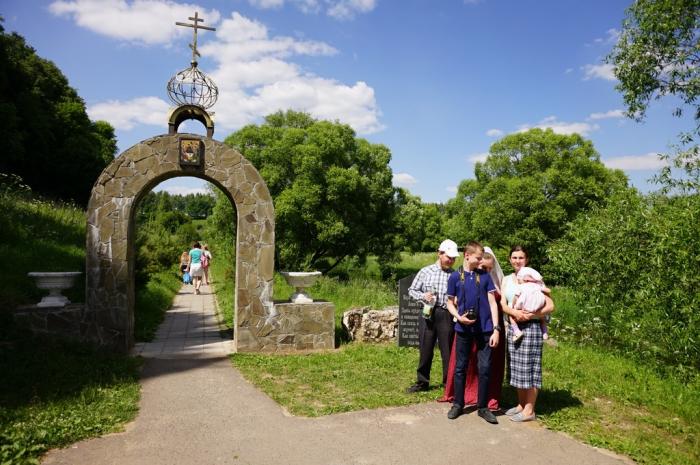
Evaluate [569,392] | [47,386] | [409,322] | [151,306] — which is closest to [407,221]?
[151,306]

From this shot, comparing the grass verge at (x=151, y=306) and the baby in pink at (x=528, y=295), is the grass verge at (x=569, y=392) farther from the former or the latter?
the grass verge at (x=151, y=306)

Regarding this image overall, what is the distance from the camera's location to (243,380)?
608 cm

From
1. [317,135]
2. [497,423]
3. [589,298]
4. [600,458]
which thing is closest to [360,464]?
[497,423]

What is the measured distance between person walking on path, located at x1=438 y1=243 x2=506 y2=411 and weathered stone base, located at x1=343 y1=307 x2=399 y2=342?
308 cm

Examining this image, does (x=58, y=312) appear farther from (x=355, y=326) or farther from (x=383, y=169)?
(x=383, y=169)

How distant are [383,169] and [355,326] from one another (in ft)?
42.4

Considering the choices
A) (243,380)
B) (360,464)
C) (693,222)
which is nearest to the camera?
(360,464)

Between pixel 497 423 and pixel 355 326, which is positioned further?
pixel 355 326

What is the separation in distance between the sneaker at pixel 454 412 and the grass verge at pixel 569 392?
536 millimetres

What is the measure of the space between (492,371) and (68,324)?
245 inches

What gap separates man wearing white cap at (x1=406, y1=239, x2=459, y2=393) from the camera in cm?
535

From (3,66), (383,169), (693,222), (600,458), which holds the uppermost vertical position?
(3,66)

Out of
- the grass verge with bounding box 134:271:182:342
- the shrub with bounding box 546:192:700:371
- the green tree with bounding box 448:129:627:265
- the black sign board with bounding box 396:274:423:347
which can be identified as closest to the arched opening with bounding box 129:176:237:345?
Answer: the grass verge with bounding box 134:271:182:342

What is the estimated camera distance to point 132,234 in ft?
25.0
